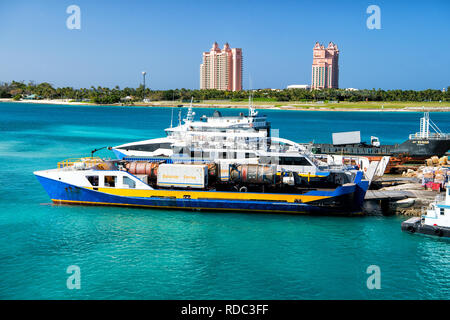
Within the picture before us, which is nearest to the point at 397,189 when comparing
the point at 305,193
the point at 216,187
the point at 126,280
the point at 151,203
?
the point at 305,193

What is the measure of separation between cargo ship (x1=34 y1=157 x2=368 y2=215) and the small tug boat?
4.20 meters

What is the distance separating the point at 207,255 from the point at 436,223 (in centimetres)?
1201

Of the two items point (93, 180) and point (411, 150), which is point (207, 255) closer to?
point (93, 180)

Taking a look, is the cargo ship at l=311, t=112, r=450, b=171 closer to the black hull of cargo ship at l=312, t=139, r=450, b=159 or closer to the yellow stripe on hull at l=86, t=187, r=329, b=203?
the black hull of cargo ship at l=312, t=139, r=450, b=159

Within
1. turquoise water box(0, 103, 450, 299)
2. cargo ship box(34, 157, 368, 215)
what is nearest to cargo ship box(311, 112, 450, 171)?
cargo ship box(34, 157, 368, 215)

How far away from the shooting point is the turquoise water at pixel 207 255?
1795 cm

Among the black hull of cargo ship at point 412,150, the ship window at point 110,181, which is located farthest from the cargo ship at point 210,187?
the black hull of cargo ship at point 412,150

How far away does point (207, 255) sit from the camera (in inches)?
838

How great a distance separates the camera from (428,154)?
4566 cm

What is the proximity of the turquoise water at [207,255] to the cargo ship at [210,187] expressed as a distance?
0.73 metres

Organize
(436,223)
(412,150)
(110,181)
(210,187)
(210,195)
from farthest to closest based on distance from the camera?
(412,150)
(210,187)
(110,181)
(210,195)
(436,223)

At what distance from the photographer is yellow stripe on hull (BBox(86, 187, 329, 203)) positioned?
89.0 ft

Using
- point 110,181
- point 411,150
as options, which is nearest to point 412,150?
point 411,150

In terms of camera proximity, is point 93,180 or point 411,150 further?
point 411,150
